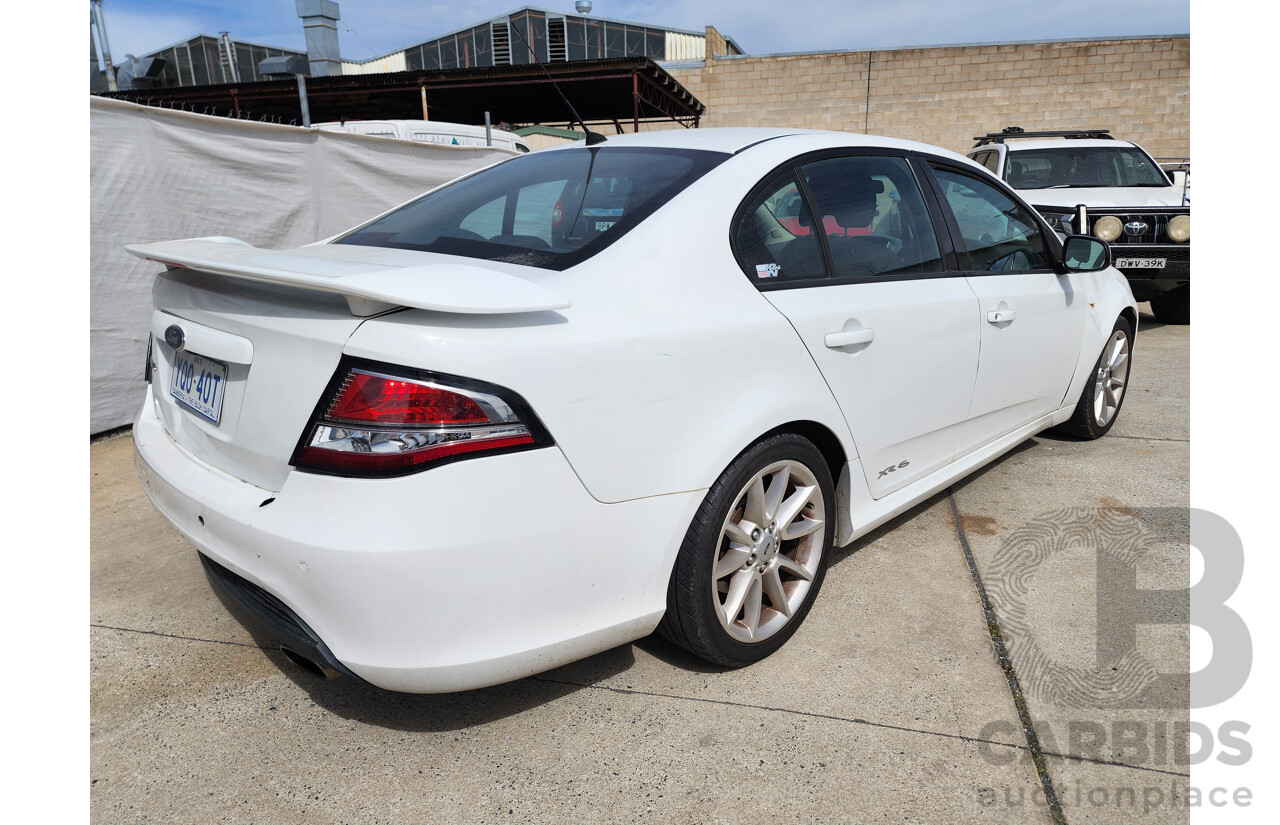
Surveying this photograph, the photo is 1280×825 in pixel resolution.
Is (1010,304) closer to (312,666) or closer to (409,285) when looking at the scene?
(409,285)

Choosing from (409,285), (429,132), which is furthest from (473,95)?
(409,285)

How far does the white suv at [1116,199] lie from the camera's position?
732 cm

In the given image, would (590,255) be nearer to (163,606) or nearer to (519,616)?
(519,616)

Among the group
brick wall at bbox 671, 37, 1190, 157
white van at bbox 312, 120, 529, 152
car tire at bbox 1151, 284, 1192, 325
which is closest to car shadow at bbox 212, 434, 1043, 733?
white van at bbox 312, 120, 529, 152

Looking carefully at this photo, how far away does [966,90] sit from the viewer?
2186 cm

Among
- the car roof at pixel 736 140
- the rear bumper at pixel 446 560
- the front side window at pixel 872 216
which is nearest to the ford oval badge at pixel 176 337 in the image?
the rear bumper at pixel 446 560

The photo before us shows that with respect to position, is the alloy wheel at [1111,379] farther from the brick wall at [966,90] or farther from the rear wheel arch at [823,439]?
the brick wall at [966,90]

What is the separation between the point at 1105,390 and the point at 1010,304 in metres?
1.65

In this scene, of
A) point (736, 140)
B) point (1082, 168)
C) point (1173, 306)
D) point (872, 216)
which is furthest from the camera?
point (1082, 168)

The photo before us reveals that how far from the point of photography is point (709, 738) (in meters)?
2.13

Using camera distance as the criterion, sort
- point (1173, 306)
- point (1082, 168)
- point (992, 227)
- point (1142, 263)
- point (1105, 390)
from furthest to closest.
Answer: point (1082, 168), point (1173, 306), point (1142, 263), point (1105, 390), point (992, 227)

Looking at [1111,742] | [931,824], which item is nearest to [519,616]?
[931,824]

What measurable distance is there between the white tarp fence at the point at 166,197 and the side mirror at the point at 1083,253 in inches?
192

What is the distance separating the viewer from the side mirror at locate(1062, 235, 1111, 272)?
3756 mm
